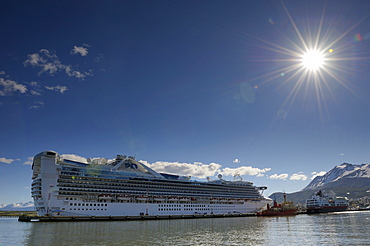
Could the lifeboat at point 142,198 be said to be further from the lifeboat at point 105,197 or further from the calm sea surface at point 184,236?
the calm sea surface at point 184,236

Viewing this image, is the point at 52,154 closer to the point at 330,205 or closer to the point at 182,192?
the point at 182,192

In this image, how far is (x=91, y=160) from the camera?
7862 centimetres

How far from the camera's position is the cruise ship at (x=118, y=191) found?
212 feet

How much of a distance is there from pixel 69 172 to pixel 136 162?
77.5 feet

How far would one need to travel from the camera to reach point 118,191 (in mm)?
73250

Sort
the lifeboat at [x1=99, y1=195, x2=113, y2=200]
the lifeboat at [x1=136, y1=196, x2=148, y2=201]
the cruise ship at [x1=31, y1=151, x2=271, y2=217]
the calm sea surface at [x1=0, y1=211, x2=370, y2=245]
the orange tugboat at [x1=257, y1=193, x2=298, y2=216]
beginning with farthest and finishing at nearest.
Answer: the orange tugboat at [x1=257, y1=193, x2=298, y2=216], the lifeboat at [x1=136, y1=196, x2=148, y2=201], the lifeboat at [x1=99, y1=195, x2=113, y2=200], the cruise ship at [x1=31, y1=151, x2=271, y2=217], the calm sea surface at [x1=0, y1=211, x2=370, y2=245]

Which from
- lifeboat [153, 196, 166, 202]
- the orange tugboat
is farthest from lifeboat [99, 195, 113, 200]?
the orange tugboat

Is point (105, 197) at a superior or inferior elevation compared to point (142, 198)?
superior

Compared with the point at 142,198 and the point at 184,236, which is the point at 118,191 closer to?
the point at 142,198

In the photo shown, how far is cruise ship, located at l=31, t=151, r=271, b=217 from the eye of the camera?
212 feet

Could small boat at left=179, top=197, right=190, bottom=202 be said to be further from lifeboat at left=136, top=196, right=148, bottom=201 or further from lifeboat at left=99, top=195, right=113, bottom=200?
lifeboat at left=99, top=195, right=113, bottom=200

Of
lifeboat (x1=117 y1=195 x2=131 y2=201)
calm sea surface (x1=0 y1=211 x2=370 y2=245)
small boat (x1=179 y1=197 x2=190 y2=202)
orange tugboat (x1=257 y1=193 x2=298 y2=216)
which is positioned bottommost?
orange tugboat (x1=257 y1=193 x2=298 y2=216)

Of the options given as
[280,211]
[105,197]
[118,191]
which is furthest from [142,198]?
[280,211]

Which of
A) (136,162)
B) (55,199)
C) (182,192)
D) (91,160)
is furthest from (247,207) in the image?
(55,199)
